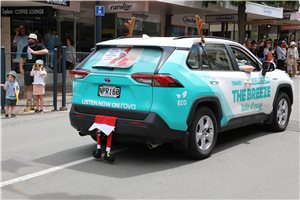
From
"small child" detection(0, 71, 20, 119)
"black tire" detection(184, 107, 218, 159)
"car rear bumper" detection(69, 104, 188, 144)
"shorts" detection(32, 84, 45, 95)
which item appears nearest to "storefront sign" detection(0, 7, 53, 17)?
"shorts" detection(32, 84, 45, 95)

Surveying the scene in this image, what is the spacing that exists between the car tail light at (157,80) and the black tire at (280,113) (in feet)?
10.5

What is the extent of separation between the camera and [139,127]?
4.89 m

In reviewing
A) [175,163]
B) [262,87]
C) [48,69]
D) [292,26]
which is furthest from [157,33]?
[292,26]

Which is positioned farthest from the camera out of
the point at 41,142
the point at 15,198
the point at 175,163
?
the point at 41,142

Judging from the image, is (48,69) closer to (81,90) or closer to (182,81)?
(81,90)

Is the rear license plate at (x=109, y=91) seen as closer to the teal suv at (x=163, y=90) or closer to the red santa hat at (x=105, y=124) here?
the teal suv at (x=163, y=90)

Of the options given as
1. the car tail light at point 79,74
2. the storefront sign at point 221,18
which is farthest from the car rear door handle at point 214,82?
the storefront sign at point 221,18

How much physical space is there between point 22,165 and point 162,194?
2270 mm

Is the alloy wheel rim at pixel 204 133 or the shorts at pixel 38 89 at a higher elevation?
the shorts at pixel 38 89

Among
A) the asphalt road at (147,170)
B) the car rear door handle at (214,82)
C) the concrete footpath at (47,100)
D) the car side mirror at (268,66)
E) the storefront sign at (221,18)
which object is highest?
the storefront sign at (221,18)

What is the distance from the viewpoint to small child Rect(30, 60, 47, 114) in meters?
10.0

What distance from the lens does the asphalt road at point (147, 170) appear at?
168 inches

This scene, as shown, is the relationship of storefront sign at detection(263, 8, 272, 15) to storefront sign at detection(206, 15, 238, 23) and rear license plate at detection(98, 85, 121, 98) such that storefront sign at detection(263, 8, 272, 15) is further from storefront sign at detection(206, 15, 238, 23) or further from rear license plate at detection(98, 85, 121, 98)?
rear license plate at detection(98, 85, 121, 98)

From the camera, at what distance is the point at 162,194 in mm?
4188
